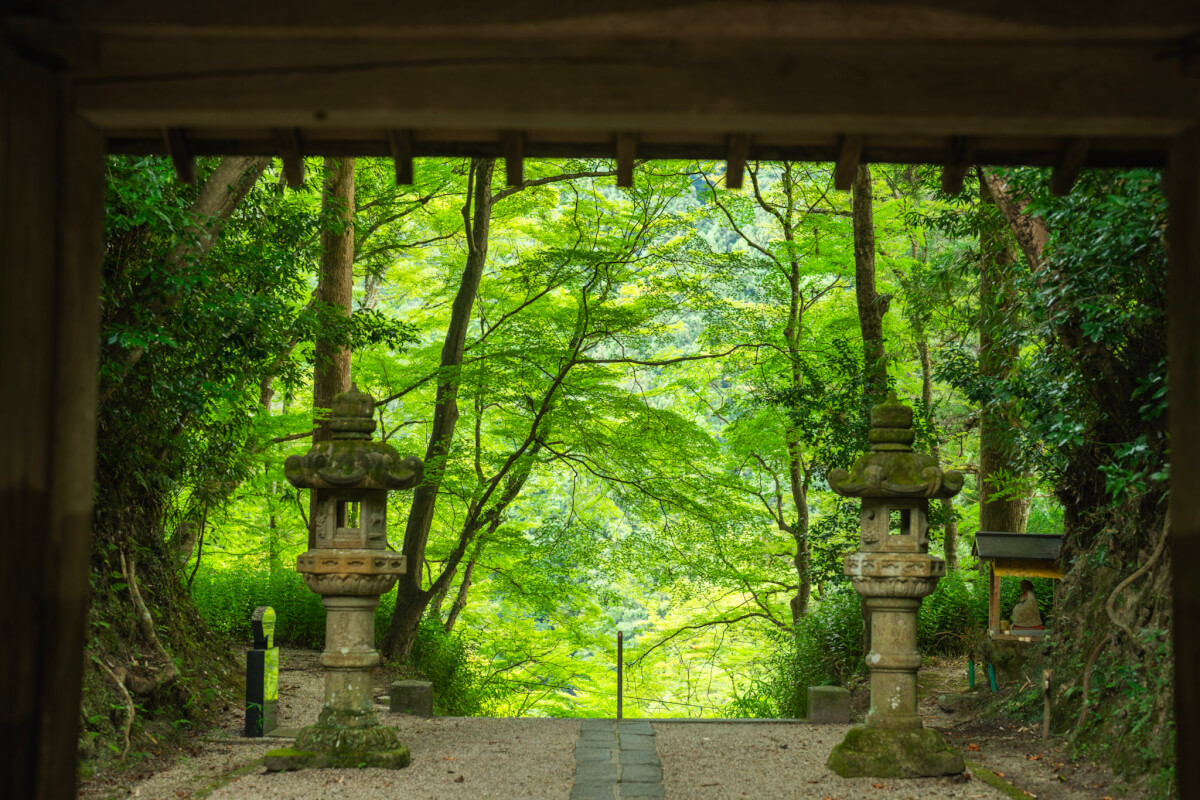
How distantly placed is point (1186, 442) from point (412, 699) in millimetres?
8314

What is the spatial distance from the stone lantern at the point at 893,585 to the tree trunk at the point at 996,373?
84.3 inches

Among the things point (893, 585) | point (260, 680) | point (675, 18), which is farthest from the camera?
point (260, 680)

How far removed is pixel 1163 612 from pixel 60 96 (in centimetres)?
728

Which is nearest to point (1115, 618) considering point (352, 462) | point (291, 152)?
point (352, 462)

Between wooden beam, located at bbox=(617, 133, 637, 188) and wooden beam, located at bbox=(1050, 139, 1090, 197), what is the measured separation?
Result: 1695 mm

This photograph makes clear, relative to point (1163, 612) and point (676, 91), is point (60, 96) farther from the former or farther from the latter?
point (1163, 612)

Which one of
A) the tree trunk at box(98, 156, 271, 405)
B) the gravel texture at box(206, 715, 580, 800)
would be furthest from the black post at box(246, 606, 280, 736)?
the tree trunk at box(98, 156, 271, 405)

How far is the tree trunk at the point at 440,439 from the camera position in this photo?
12680 mm

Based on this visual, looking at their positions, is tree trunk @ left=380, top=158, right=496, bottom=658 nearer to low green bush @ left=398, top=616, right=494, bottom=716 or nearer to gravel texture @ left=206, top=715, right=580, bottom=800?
low green bush @ left=398, top=616, right=494, bottom=716

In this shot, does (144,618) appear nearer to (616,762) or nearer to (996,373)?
(616,762)

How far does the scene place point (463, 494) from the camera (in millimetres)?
13172

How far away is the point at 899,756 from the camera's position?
6867mm

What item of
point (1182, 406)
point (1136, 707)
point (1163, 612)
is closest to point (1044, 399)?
point (1163, 612)

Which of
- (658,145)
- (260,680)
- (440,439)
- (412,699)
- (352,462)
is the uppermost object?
(658,145)
